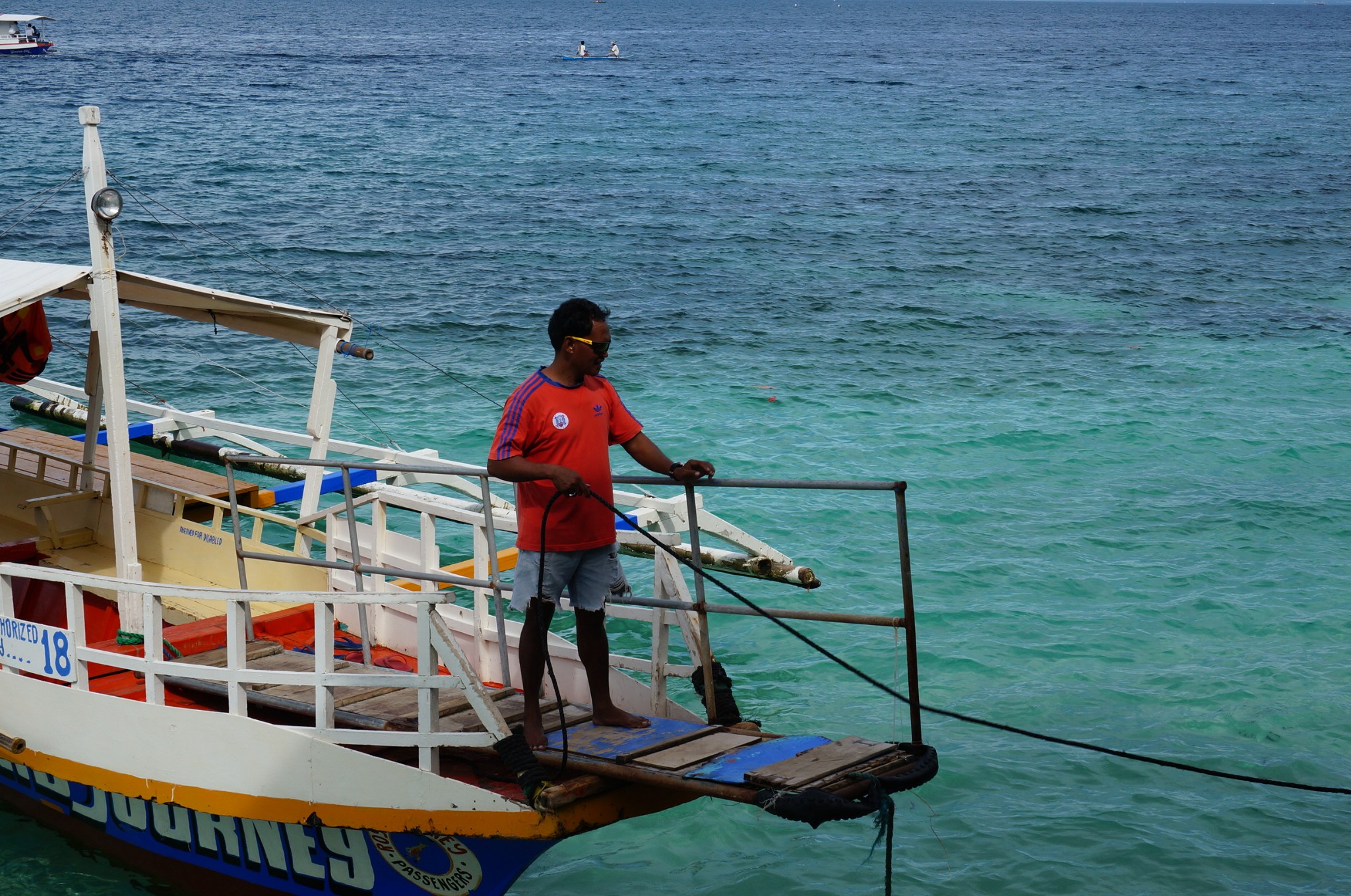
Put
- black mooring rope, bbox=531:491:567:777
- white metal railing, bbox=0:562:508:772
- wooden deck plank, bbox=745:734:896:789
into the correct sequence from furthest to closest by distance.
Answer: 1. white metal railing, bbox=0:562:508:772
2. black mooring rope, bbox=531:491:567:777
3. wooden deck plank, bbox=745:734:896:789

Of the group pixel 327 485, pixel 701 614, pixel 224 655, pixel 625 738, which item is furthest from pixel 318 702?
pixel 327 485

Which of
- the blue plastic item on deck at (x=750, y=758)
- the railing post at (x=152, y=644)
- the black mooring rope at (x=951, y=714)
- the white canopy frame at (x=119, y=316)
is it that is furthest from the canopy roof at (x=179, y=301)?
the blue plastic item on deck at (x=750, y=758)

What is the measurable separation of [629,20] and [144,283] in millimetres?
160979

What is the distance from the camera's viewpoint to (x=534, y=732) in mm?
5871

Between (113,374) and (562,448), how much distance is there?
12.0 ft

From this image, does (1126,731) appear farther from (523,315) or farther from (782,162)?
(782,162)

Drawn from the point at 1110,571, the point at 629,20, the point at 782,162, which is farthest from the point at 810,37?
the point at 1110,571

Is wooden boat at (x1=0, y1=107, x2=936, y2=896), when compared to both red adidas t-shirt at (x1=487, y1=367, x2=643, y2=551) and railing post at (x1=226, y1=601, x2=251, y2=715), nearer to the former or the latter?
railing post at (x1=226, y1=601, x2=251, y2=715)

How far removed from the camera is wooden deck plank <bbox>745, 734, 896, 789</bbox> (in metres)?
5.19

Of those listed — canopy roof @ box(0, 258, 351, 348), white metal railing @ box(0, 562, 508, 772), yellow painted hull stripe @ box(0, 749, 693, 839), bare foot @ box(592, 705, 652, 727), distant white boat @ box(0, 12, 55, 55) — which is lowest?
yellow painted hull stripe @ box(0, 749, 693, 839)

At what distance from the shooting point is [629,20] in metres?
161

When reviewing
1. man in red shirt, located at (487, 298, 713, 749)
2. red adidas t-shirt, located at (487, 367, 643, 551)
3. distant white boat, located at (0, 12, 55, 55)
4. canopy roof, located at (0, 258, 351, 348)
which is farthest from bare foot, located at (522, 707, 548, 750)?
distant white boat, located at (0, 12, 55, 55)

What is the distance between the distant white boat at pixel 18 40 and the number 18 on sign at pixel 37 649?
8189cm

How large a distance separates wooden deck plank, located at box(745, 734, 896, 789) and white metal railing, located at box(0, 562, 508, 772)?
121cm
